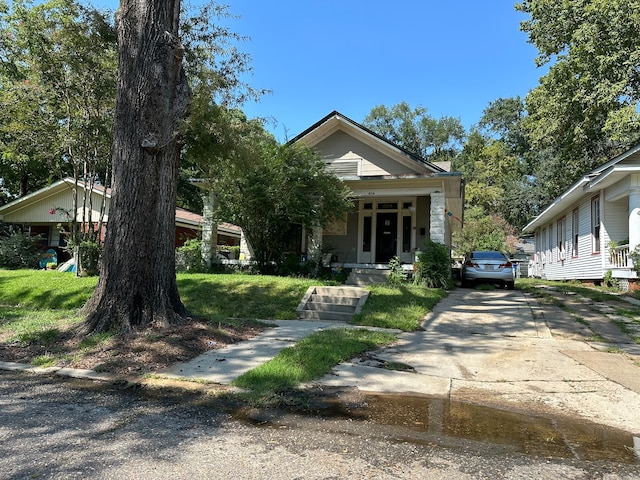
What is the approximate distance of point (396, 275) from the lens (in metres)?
13.8

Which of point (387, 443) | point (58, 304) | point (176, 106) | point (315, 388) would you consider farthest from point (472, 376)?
point (58, 304)

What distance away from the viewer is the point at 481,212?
42812 mm

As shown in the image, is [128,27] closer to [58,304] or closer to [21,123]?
[58,304]

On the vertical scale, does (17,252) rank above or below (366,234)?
below

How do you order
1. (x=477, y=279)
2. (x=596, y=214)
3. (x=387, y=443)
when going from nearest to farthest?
(x=387, y=443) < (x=477, y=279) < (x=596, y=214)

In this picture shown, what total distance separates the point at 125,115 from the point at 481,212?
40386mm

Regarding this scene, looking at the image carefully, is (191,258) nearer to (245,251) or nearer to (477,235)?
(245,251)

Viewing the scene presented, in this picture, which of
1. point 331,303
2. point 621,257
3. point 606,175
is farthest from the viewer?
point 621,257

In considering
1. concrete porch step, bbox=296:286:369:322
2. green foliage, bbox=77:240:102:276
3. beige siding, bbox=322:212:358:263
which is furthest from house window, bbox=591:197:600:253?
green foliage, bbox=77:240:102:276

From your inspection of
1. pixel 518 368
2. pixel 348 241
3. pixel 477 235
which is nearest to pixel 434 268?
pixel 348 241

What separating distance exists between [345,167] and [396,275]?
519 cm

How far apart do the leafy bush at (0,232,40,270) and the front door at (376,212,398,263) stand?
15096mm

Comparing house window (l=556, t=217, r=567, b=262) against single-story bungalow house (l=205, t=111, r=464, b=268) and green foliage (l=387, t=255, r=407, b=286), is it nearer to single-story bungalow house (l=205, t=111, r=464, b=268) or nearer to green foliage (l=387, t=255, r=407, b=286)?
single-story bungalow house (l=205, t=111, r=464, b=268)

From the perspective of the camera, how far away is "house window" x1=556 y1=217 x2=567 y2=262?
72.6ft
